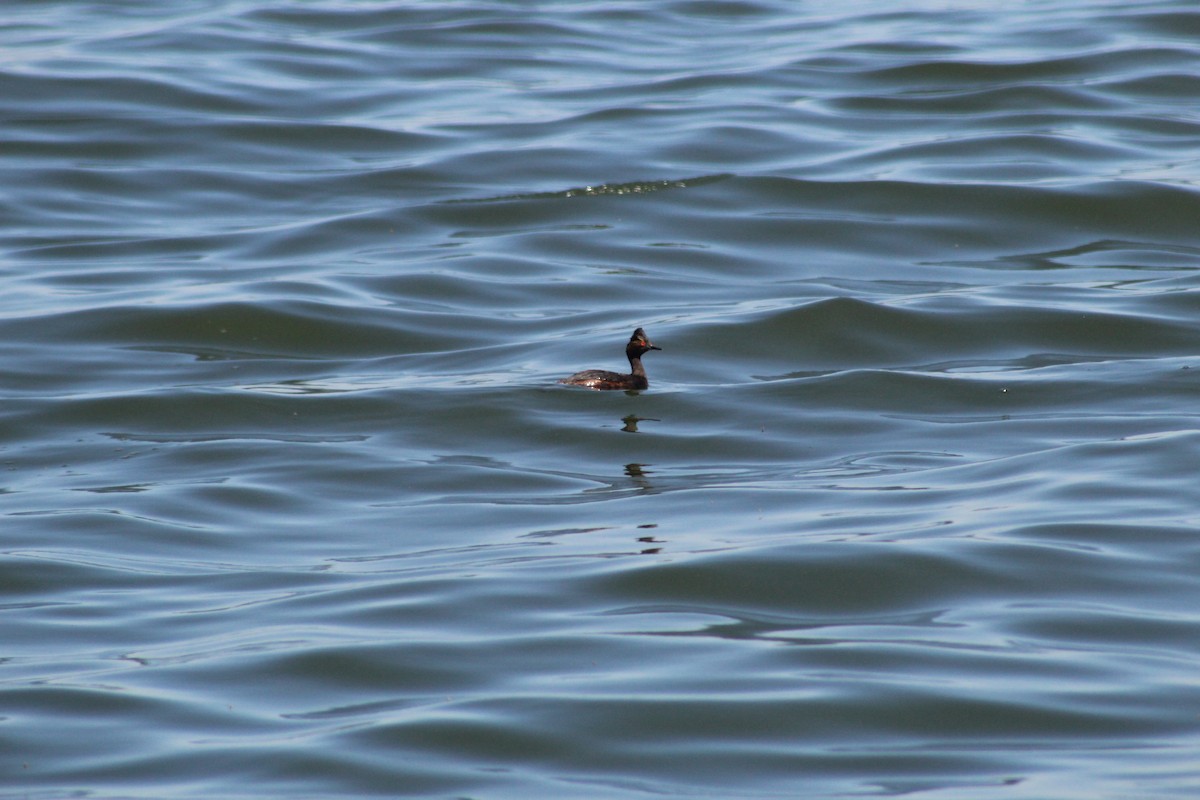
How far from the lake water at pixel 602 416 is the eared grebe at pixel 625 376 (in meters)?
0.20

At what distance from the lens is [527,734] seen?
21.5 ft

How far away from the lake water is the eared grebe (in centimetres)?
20

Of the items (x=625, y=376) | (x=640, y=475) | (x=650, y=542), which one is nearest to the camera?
(x=650, y=542)

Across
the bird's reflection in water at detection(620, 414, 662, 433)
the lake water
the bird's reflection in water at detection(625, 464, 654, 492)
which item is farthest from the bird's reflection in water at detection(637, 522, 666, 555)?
the bird's reflection in water at detection(620, 414, 662, 433)

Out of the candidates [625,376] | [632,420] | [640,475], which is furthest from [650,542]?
[625,376]

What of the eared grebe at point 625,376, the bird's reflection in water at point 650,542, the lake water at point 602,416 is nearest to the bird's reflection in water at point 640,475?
the lake water at point 602,416

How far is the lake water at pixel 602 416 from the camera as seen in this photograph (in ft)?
21.9

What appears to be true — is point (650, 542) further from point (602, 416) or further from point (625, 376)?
point (625, 376)

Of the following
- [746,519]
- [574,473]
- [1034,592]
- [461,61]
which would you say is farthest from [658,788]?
[461,61]

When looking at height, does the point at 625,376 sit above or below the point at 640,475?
above

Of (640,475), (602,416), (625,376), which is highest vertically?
(625,376)

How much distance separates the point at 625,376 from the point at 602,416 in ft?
1.92

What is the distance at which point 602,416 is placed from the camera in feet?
38.4

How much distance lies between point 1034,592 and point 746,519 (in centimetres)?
174
